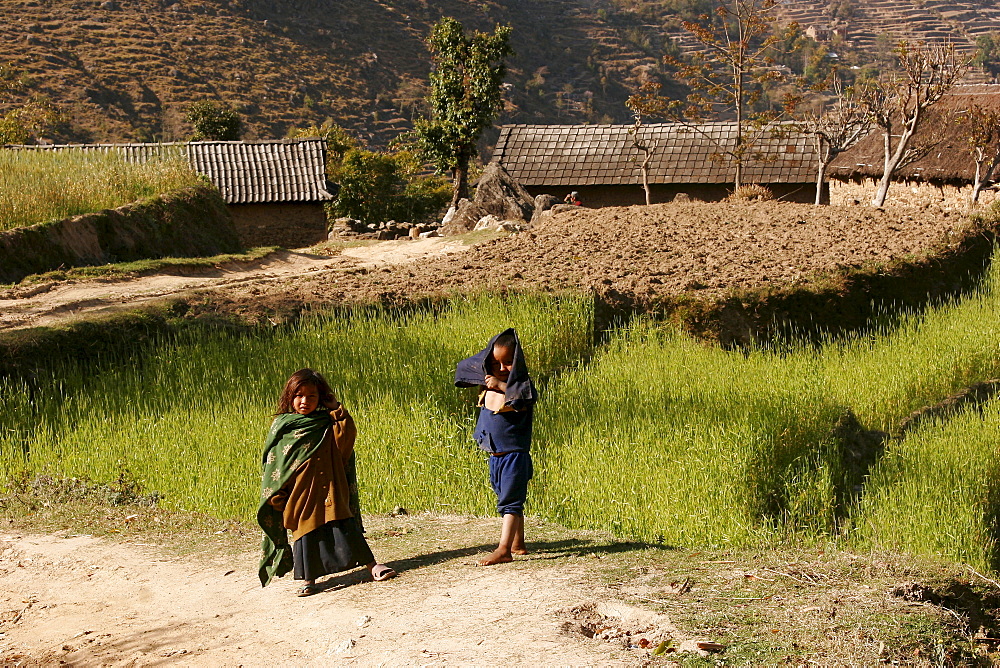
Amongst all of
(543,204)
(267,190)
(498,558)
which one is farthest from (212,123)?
(498,558)

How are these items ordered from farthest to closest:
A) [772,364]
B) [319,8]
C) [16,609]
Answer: [319,8], [772,364], [16,609]

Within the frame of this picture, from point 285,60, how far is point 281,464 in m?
52.0

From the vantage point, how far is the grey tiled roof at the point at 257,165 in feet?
81.9

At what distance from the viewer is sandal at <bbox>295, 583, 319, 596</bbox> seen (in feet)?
16.5

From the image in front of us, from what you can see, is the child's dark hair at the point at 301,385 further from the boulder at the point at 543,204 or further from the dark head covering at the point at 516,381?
the boulder at the point at 543,204

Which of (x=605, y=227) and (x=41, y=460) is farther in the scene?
(x=605, y=227)

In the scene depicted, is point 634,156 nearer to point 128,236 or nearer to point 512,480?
point 128,236

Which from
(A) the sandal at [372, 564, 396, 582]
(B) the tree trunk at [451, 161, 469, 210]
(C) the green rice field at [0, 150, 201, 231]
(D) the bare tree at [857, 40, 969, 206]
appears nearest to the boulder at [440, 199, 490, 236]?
(C) the green rice field at [0, 150, 201, 231]

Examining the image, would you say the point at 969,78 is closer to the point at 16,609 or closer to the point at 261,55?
the point at 261,55

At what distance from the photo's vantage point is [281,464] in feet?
16.7

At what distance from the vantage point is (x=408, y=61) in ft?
200

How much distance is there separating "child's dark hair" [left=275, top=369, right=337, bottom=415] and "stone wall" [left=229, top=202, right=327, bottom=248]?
798 inches

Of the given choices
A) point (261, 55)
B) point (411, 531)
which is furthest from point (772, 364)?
point (261, 55)

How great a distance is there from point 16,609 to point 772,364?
6.09 m
